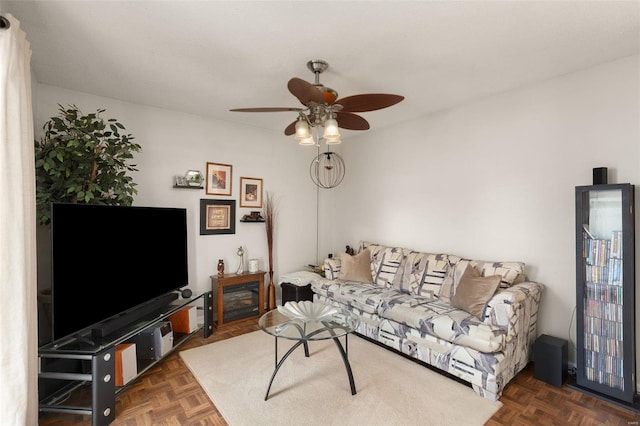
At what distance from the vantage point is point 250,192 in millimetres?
4234

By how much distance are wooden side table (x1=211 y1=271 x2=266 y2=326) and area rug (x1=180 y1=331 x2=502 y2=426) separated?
0.65 m

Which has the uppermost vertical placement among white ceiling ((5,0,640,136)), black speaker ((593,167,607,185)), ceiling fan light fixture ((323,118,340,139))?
white ceiling ((5,0,640,136))

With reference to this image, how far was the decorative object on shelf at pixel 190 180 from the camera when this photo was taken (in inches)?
141

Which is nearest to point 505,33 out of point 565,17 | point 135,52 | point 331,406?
point 565,17

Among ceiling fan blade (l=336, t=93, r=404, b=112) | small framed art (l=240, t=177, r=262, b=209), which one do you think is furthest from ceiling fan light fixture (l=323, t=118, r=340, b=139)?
small framed art (l=240, t=177, r=262, b=209)

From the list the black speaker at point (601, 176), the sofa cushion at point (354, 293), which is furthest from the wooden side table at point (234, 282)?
the black speaker at point (601, 176)

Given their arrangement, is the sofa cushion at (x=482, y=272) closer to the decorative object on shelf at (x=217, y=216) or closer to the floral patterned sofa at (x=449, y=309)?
the floral patterned sofa at (x=449, y=309)

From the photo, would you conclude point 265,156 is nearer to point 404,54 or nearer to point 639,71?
point 404,54

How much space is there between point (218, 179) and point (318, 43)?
2369 millimetres

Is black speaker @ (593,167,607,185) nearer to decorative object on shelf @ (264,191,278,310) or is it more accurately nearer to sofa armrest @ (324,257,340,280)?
sofa armrest @ (324,257,340,280)

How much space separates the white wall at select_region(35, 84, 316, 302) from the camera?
334cm

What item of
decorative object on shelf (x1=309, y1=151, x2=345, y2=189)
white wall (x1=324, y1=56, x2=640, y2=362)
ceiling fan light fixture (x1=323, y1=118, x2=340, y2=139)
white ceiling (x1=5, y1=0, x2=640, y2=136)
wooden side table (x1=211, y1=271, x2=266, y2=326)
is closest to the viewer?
white ceiling (x1=5, y1=0, x2=640, y2=136)

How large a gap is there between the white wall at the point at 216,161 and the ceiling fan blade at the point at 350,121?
2011 millimetres

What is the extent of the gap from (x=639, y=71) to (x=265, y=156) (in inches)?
152
